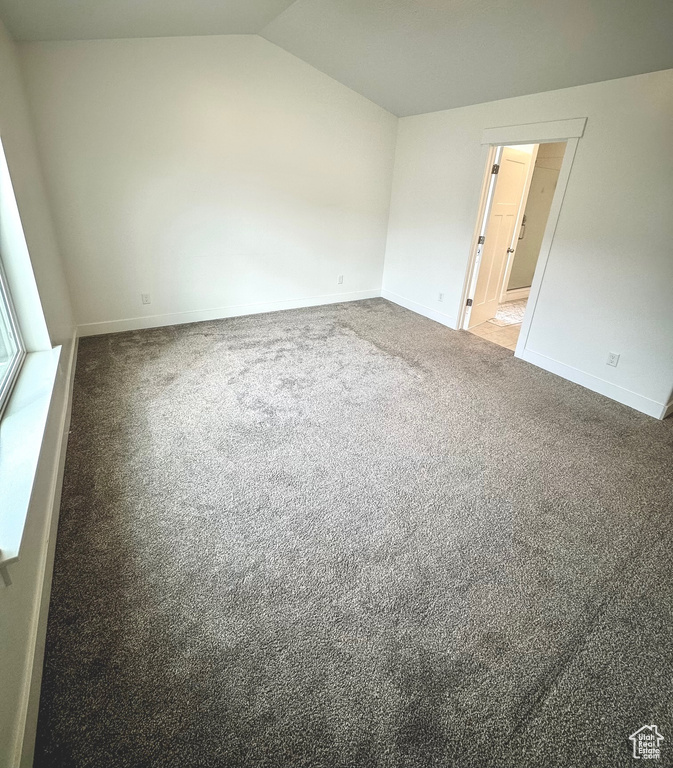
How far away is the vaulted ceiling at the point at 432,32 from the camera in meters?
2.36

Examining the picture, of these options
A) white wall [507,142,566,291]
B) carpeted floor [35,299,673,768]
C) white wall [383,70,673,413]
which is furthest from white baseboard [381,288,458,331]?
carpeted floor [35,299,673,768]

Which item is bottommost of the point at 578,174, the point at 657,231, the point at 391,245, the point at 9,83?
the point at 391,245

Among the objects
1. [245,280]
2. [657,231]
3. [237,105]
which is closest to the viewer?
[657,231]

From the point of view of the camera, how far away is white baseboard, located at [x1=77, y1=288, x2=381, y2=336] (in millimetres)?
3924

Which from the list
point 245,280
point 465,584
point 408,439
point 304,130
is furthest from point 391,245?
point 465,584

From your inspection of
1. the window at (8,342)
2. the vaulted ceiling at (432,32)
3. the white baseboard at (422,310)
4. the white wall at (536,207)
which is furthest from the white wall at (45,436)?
the white wall at (536,207)

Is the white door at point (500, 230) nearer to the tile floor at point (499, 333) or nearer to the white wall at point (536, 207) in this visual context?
the tile floor at point (499, 333)

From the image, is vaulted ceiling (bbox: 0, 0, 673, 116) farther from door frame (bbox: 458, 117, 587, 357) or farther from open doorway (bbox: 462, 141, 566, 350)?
open doorway (bbox: 462, 141, 566, 350)

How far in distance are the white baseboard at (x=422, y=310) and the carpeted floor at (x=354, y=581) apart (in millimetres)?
1793

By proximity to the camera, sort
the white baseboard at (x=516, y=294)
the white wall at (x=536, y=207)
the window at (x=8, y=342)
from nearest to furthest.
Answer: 1. the window at (x=8, y=342)
2. the white wall at (x=536, y=207)
3. the white baseboard at (x=516, y=294)

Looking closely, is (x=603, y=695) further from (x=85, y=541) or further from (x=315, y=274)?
(x=315, y=274)

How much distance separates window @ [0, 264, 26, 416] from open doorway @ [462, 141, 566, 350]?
4.12 meters

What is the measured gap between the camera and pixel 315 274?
4.92m

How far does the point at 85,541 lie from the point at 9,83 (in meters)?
2.96
